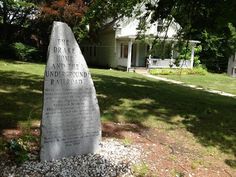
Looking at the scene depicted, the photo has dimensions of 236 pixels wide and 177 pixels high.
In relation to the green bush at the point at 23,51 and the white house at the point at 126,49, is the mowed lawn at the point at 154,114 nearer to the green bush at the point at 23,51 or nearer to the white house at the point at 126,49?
the green bush at the point at 23,51

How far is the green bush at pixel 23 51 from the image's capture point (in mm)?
28452

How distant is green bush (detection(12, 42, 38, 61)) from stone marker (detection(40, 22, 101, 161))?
23.8 metres

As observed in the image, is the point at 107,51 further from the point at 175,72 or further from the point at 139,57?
the point at 175,72

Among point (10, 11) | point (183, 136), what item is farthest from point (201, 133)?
point (10, 11)

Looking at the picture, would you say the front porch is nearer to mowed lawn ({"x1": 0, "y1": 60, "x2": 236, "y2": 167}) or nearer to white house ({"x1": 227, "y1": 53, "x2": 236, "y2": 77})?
white house ({"x1": 227, "y1": 53, "x2": 236, "y2": 77})

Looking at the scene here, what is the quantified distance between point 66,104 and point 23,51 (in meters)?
24.4

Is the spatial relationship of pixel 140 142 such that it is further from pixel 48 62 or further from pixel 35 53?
pixel 35 53

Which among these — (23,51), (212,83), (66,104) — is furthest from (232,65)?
(66,104)

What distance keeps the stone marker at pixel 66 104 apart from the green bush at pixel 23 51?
78.1 feet

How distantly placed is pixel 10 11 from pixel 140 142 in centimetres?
2923

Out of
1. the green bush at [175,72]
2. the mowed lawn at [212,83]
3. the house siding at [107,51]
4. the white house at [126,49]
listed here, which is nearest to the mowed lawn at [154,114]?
the mowed lawn at [212,83]

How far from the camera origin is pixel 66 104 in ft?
17.9

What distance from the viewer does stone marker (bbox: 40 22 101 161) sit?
17.3ft

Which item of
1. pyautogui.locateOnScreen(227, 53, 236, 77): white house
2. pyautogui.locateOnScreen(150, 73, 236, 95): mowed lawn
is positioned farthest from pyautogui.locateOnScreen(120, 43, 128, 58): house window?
pyautogui.locateOnScreen(227, 53, 236, 77): white house
